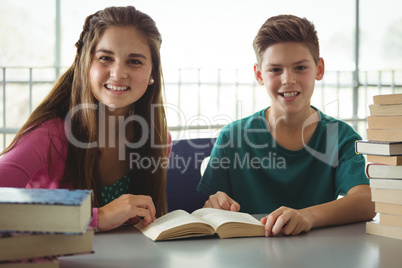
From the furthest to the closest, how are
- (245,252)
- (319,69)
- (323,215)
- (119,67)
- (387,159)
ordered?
(319,69) → (119,67) → (323,215) → (387,159) → (245,252)

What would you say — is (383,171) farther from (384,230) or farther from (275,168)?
(275,168)

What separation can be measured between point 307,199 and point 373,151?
0.59 m

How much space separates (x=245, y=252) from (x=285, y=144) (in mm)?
820

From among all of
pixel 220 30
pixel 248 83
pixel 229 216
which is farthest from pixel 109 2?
pixel 229 216

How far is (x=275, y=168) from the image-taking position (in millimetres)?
1697

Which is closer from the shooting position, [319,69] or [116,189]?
[116,189]

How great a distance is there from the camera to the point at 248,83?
4750mm

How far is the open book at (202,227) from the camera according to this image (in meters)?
1.05

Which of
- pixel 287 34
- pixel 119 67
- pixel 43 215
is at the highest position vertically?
pixel 287 34

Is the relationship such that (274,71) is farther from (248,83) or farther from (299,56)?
(248,83)

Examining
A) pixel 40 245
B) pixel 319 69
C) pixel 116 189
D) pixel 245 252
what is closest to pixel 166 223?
pixel 245 252

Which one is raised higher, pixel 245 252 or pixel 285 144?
pixel 285 144

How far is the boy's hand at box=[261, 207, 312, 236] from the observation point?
1.10 meters

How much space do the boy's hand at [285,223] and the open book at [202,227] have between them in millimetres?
20
